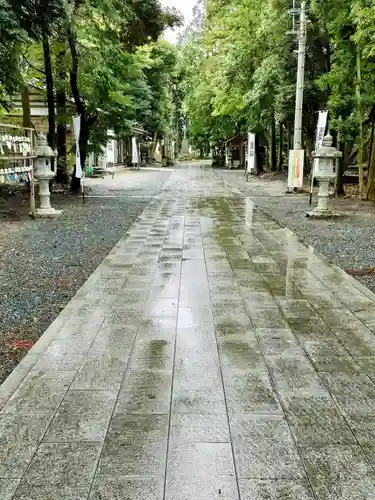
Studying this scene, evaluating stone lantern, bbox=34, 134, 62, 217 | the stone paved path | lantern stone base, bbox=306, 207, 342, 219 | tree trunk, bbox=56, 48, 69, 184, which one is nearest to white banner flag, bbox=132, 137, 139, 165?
tree trunk, bbox=56, 48, 69, 184

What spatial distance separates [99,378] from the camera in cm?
338

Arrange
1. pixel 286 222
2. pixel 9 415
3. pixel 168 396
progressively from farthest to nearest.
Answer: pixel 286 222
pixel 168 396
pixel 9 415

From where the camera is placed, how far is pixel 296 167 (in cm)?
1670

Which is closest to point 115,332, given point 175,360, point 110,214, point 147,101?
point 175,360

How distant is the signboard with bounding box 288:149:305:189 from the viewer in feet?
53.0

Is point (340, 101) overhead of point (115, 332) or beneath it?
overhead

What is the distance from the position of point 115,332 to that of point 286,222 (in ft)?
24.7

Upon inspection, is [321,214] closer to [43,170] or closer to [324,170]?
[324,170]

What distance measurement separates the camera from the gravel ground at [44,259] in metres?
4.45

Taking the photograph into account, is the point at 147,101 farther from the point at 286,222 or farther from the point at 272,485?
the point at 272,485

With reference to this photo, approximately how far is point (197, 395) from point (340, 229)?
765 centimetres

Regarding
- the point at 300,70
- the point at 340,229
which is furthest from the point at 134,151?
the point at 340,229

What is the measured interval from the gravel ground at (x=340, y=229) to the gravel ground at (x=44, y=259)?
3323 millimetres

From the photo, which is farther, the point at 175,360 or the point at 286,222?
the point at 286,222
